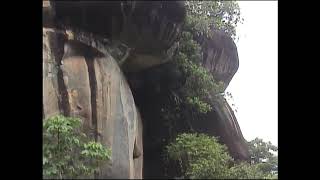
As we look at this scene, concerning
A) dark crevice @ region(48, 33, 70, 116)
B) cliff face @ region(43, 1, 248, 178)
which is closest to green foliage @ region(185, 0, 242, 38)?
cliff face @ region(43, 1, 248, 178)

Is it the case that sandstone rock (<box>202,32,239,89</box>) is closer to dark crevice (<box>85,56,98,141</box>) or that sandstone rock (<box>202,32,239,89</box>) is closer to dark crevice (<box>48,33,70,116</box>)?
dark crevice (<box>85,56,98,141</box>)

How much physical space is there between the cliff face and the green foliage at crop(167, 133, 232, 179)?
0.50 meters

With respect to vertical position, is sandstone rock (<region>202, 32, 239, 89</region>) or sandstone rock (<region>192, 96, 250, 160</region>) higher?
sandstone rock (<region>202, 32, 239, 89</region>)

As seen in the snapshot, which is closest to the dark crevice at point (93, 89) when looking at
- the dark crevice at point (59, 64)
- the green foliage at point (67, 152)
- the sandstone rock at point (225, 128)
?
the dark crevice at point (59, 64)

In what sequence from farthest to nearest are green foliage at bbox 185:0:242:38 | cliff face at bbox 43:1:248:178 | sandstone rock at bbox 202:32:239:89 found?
sandstone rock at bbox 202:32:239:89, green foliage at bbox 185:0:242:38, cliff face at bbox 43:1:248:178

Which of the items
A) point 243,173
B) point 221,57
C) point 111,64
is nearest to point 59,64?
point 111,64

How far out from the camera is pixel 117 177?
19.4 ft

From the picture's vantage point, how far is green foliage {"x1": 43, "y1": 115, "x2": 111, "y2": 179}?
210 inches

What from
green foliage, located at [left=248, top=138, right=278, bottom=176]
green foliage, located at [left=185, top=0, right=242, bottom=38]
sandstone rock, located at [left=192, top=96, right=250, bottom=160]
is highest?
green foliage, located at [left=185, top=0, right=242, bottom=38]

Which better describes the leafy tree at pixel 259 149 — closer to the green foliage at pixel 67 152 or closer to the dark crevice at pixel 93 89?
the dark crevice at pixel 93 89

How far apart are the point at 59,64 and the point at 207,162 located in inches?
87.3

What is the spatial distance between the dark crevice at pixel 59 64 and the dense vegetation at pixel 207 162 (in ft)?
5.62
